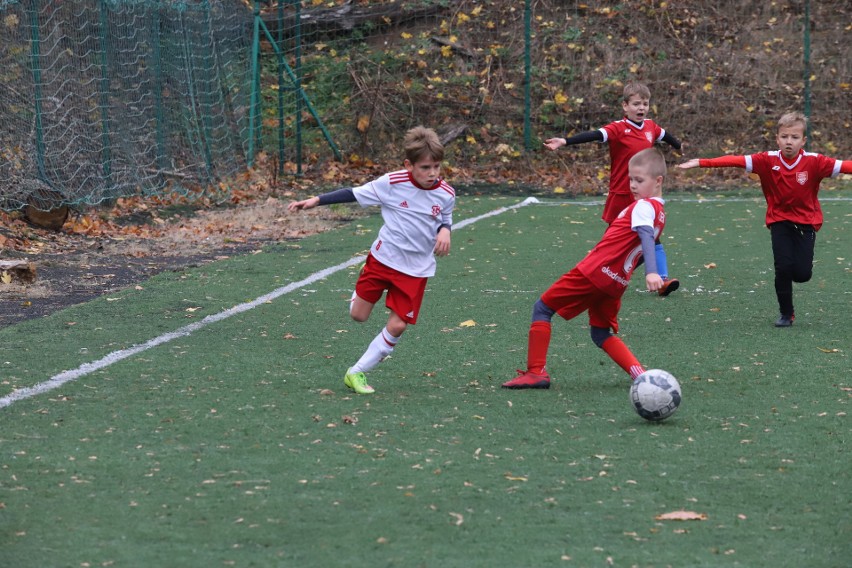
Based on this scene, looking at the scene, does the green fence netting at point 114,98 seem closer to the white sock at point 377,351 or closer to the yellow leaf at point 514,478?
the white sock at point 377,351

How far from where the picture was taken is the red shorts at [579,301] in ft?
19.8

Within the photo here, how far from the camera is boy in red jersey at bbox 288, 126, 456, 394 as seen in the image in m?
6.02

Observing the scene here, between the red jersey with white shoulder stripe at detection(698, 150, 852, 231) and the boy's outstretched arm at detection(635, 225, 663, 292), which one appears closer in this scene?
the boy's outstretched arm at detection(635, 225, 663, 292)

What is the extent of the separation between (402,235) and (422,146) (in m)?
0.47

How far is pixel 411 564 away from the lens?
3584 millimetres

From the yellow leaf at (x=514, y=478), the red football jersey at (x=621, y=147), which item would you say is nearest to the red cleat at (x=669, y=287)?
the red football jersey at (x=621, y=147)

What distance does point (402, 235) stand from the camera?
6.08m

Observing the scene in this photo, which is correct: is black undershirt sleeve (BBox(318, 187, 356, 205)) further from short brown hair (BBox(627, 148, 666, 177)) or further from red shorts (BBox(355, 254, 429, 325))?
short brown hair (BBox(627, 148, 666, 177))

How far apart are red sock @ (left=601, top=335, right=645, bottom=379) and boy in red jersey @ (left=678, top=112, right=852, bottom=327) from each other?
6.90 feet

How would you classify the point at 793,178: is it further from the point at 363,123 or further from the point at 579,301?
the point at 363,123

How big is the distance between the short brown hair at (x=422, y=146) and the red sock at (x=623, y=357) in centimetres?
126

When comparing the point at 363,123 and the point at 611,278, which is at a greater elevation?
the point at 611,278

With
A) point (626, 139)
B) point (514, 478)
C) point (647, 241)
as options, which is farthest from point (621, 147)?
point (514, 478)

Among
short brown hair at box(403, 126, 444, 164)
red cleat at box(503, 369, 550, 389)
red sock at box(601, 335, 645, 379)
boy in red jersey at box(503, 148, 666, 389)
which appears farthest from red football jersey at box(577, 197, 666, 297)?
short brown hair at box(403, 126, 444, 164)
